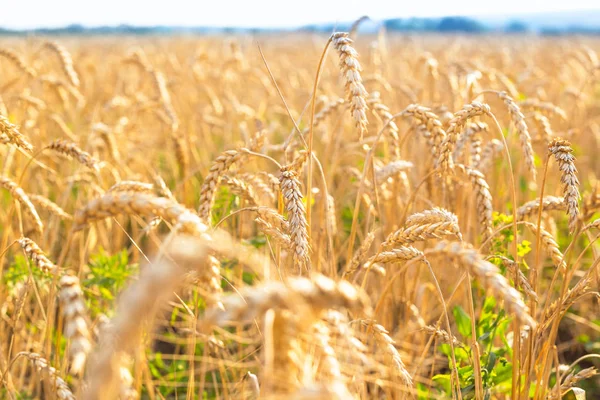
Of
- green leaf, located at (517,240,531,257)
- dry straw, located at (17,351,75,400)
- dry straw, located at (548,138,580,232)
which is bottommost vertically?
dry straw, located at (17,351,75,400)

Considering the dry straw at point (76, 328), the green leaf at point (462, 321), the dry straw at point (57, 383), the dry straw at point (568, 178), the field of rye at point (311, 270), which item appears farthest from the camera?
the green leaf at point (462, 321)

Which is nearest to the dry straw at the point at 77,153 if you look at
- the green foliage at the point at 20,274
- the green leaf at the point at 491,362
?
the green foliage at the point at 20,274

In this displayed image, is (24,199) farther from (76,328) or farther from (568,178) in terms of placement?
(568,178)

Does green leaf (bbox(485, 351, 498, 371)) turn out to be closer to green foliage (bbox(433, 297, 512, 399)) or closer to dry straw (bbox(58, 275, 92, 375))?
green foliage (bbox(433, 297, 512, 399))

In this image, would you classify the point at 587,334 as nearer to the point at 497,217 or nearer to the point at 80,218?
the point at 497,217

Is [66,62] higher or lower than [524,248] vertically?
higher

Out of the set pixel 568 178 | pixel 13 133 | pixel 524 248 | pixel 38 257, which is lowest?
pixel 524 248

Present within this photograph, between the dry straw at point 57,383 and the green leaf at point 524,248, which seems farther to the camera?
the green leaf at point 524,248

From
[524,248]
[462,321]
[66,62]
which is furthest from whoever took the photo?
[66,62]

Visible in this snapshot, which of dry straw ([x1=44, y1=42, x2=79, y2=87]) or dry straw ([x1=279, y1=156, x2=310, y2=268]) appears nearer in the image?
dry straw ([x1=279, y1=156, x2=310, y2=268])

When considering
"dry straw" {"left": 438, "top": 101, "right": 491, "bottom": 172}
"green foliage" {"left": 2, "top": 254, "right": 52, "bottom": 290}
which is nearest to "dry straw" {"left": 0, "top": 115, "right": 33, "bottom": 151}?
"green foliage" {"left": 2, "top": 254, "right": 52, "bottom": 290}

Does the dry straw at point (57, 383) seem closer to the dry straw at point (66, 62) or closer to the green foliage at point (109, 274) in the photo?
the green foliage at point (109, 274)

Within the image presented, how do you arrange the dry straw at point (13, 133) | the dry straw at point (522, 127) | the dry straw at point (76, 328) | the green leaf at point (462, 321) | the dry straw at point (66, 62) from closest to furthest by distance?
1. the dry straw at point (76, 328)
2. the dry straw at point (13, 133)
3. the dry straw at point (522, 127)
4. the green leaf at point (462, 321)
5. the dry straw at point (66, 62)

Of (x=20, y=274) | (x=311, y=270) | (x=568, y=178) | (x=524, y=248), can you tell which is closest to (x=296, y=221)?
(x=311, y=270)
